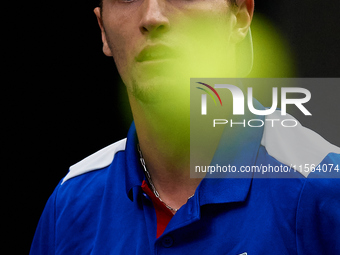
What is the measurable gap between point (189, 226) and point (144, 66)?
46 cm

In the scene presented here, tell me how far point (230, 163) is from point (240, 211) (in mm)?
147

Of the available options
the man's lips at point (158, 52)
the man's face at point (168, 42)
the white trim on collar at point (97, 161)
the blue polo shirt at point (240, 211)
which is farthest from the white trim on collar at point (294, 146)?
the white trim on collar at point (97, 161)

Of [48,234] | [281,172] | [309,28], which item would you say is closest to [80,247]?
[48,234]

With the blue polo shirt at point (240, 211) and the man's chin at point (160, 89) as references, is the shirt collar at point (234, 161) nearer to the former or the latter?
the blue polo shirt at point (240, 211)

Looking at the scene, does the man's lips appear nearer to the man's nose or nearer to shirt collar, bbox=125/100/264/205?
the man's nose

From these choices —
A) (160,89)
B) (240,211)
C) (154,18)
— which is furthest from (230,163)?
(154,18)

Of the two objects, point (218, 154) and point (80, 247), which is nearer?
point (218, 154)

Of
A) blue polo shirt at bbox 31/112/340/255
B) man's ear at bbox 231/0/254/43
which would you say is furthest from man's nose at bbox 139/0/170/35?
blue polo shirt at bbox 31/112/340/255

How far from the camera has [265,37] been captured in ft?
7.18

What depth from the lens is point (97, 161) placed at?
5.61ft

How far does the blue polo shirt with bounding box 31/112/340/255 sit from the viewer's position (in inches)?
48.4

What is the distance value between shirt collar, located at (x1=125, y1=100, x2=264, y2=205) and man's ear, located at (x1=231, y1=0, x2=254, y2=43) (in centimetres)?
22

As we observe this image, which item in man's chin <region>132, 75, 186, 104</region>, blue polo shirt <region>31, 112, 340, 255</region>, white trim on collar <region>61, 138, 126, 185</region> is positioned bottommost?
blue polo shirt <region>31, 112, 340, 255</region>

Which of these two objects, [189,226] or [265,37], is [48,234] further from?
[265,37]
